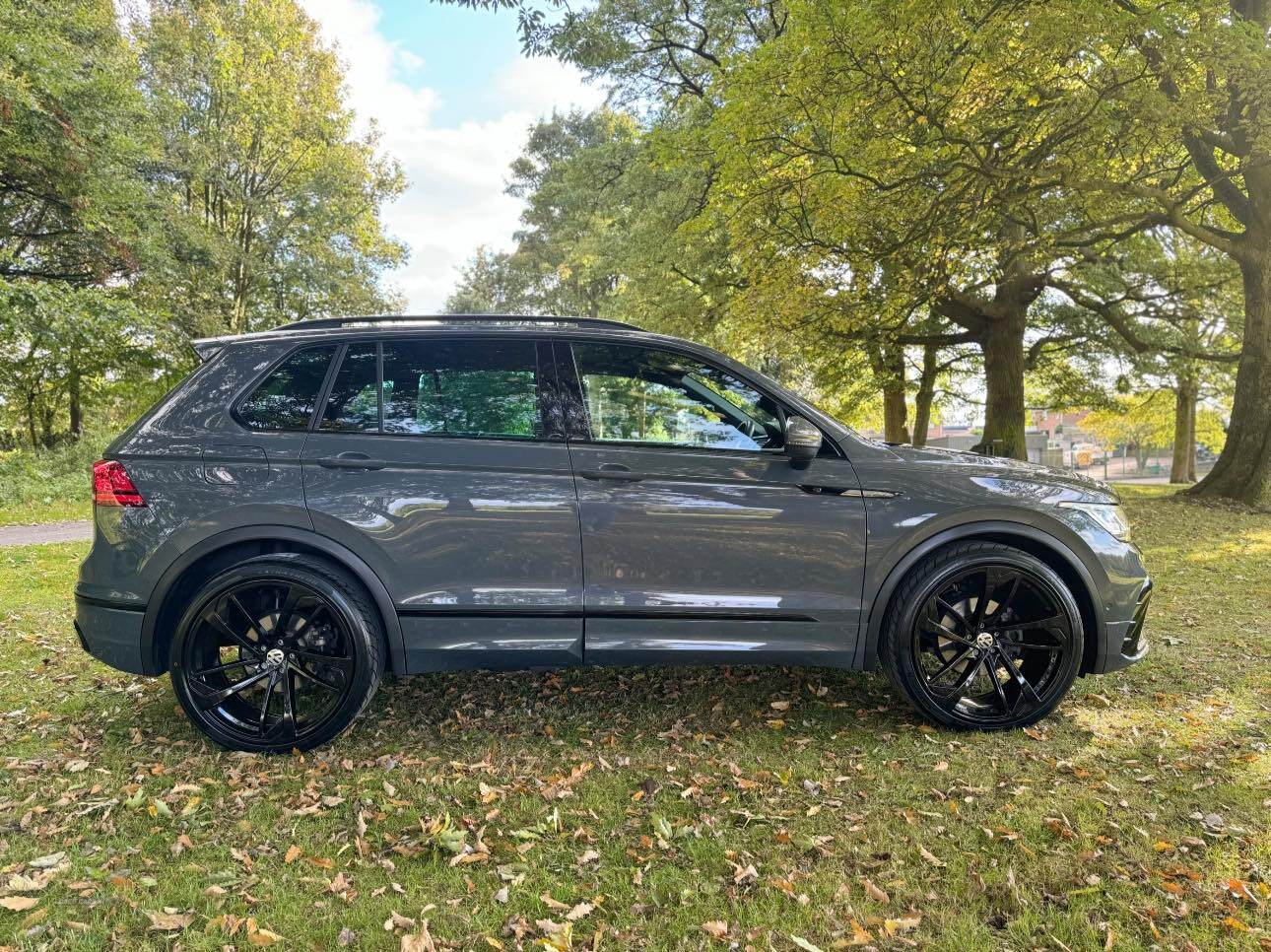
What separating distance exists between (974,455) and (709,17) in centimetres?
1332

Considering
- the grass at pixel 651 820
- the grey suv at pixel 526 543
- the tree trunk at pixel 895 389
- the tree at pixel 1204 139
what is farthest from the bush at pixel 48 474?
the tree trunk at pixel 895 389

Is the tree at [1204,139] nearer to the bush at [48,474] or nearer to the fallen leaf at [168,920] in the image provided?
the fallen leaf at [168,920]

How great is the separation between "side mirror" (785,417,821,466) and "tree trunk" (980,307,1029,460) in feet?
39.3

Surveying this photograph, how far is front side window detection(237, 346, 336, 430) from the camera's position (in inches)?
122

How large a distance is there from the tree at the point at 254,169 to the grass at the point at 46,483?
4209 millimetres

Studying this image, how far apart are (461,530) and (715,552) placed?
1.11 m

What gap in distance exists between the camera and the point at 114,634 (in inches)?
119

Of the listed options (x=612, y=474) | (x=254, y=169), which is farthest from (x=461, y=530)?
(x=254, y=169)

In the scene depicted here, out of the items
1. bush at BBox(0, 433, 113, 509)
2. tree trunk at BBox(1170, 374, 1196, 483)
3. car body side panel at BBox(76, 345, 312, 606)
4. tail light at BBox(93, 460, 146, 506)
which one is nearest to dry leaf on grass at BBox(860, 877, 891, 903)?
car body side panel at BBox(76, 345, 312, 606)

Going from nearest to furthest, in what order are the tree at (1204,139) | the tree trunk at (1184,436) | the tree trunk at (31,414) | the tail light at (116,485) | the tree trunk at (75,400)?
the tail light at (116,485), the tree at (1204,139), the tree trunk at (1184,436), the tree trunk at (75,400), the tree trunk at (31,414)

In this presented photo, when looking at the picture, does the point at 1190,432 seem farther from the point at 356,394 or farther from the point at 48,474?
the point at 48,474

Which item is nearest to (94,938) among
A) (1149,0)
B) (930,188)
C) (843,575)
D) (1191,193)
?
(843,575)

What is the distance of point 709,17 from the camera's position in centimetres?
1338

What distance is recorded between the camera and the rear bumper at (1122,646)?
10.4 feet
